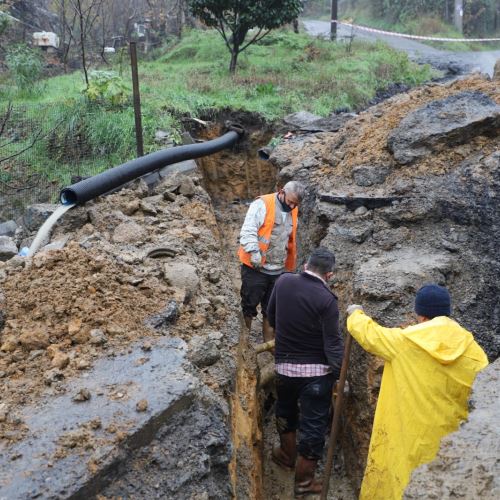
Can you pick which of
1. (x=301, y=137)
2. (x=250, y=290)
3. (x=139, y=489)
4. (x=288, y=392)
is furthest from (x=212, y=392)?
(x=301, y=137)

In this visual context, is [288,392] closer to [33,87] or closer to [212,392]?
[212,392]

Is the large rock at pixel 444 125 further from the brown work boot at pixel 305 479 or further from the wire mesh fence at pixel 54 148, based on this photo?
the wire mesh fence at pixel 54 148

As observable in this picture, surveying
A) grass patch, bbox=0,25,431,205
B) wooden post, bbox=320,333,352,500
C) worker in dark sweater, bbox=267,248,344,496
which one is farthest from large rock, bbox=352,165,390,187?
grass patch, bbox=0,25,431,205

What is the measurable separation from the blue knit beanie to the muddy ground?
3.65 feet

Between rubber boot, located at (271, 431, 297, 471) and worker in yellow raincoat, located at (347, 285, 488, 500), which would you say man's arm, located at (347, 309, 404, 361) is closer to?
worker in yellow raincoat, located at (347, 285, 488, 500)

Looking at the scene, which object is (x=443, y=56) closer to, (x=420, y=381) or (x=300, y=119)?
(x=300, y=119)

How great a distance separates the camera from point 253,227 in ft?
17.4

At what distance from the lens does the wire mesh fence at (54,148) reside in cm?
847

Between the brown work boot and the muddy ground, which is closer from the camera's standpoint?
the muddy ground

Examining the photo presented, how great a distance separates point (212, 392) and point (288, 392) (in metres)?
1.15

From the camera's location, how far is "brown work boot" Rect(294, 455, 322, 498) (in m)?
4.31

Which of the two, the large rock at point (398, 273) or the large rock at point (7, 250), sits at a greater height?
the large rock at point (398, 273)

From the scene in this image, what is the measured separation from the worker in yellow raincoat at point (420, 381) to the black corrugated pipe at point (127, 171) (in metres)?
3.71

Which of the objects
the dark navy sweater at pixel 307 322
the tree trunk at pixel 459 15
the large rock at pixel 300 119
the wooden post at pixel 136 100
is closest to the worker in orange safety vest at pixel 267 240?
the dark navy sweater at pixel 307 322
